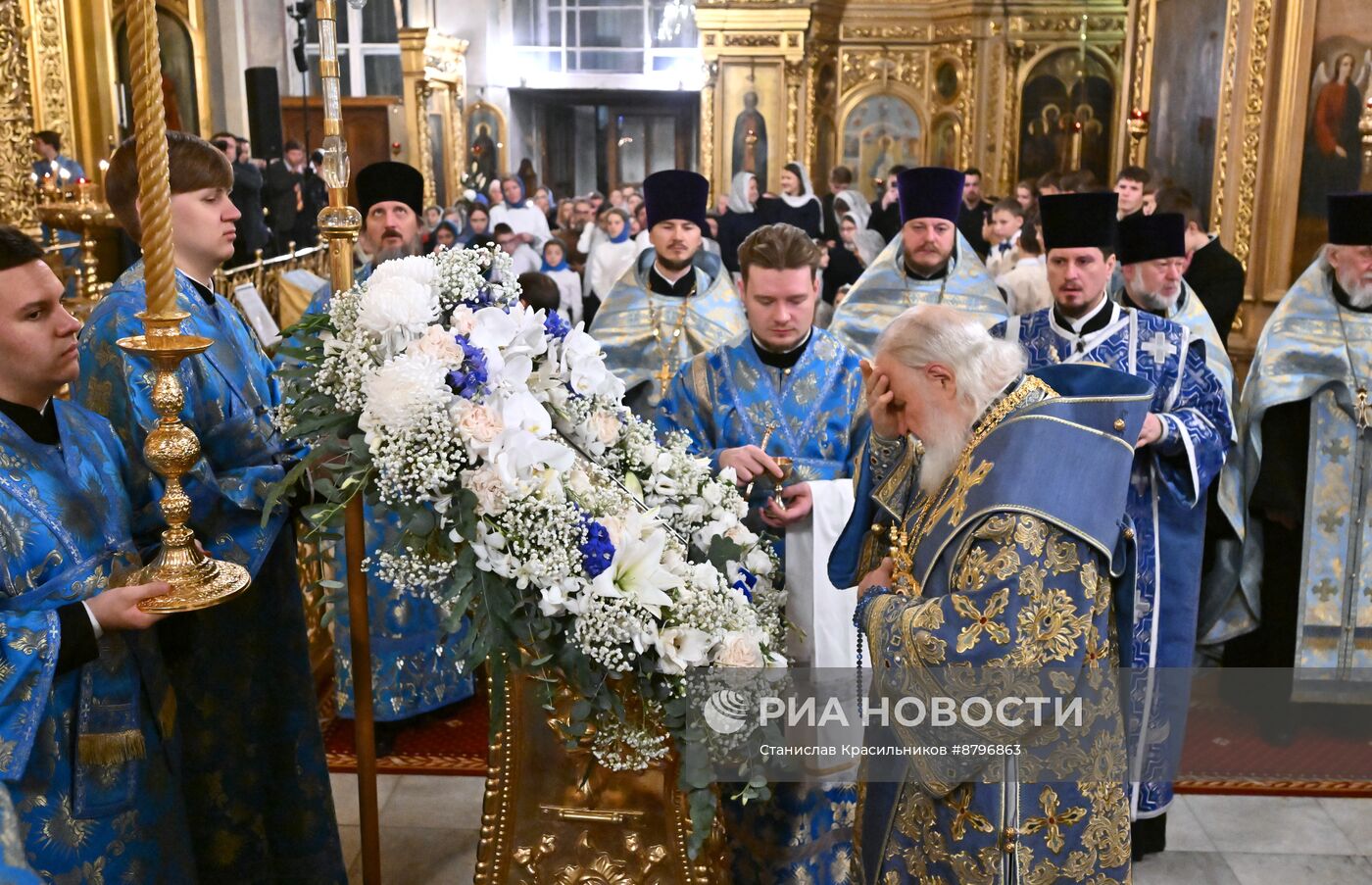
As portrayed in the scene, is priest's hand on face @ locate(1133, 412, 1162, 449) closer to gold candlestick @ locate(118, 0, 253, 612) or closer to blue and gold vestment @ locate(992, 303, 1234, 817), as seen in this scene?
blue and gold vestment @ locate(992, 303, 1234, 817)

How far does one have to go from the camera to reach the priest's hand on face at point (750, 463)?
2896 mm

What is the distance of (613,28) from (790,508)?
21267 millimetres

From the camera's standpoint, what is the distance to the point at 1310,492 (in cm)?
445

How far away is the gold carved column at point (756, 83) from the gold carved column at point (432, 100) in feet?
14.3

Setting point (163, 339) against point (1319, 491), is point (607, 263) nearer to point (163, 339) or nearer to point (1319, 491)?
point (1319, 491)

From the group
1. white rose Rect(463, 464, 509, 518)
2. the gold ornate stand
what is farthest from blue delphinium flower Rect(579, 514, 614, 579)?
the gold ornate stand

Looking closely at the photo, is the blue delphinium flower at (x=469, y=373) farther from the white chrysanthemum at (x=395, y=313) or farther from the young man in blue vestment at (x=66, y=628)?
the young man in blue vestment at (x=66, y=628)

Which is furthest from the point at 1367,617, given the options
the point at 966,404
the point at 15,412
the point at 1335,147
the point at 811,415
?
the point at 1335,147

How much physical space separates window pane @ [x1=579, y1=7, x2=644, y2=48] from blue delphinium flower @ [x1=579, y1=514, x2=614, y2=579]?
21.9 meters

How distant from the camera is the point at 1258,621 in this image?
4652mm

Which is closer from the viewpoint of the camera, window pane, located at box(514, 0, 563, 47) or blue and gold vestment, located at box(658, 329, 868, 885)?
blue and gold vestment, located at box(658, 329, 868, 885)

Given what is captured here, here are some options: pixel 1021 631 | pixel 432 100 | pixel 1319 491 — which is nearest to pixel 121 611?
pixel 1021 631

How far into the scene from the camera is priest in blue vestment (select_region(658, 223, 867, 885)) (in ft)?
9.71

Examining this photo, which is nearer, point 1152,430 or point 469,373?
point 469,373
